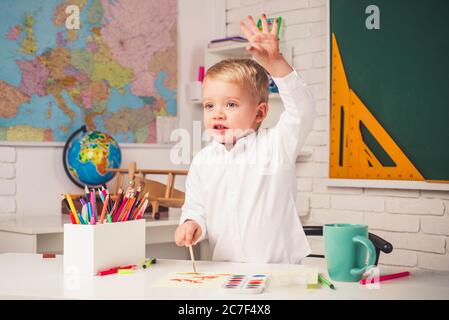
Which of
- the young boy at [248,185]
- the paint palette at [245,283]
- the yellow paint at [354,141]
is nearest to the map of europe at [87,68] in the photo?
the yellow paint at [354,141]

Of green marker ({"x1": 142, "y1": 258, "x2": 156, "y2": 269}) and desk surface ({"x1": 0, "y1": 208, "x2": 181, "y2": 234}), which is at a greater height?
green marker ({"x1": 142, "y1": 258, "x2": 156, "y2": 269})

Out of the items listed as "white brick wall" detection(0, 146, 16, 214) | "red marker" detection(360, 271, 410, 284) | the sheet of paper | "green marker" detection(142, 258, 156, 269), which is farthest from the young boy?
"white brick wall" detection(0, 146, 16, 214)

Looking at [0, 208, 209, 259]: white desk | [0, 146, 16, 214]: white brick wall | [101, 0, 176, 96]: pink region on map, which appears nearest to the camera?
[0, 208, 209, 259]: white desk

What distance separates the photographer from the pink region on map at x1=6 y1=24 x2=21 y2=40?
287 centimetres

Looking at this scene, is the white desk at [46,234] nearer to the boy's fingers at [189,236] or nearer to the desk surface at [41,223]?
the desk surface at [41,223]

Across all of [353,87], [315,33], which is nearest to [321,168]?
[353,87]

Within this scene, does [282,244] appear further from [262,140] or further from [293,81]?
[293,81]

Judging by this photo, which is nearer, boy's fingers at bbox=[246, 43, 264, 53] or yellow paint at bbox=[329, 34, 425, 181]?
boy's fingers at bbox=[246, 43, 264, 53]

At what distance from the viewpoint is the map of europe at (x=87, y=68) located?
288 centimetres

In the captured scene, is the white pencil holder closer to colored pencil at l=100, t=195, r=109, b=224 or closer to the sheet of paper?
colored pencil at l=100, t=195, r=109, b=224

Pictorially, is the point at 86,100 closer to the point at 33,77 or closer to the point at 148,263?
the point at 33,77

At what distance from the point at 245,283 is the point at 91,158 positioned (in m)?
1.86

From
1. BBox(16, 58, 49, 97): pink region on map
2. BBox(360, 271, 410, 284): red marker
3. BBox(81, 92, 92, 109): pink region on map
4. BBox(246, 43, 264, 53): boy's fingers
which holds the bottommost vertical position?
BBox(360, 271, 410, 284): red marker

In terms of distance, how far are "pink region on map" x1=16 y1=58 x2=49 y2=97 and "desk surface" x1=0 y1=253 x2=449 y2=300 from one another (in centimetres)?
164
